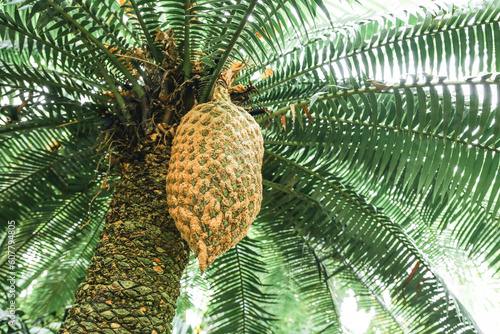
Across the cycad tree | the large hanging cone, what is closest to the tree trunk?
the cycad tree

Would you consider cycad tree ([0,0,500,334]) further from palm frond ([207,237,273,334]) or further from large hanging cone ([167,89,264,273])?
large hanging cone ([167,89,264,273])

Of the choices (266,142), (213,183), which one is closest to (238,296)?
(266,142)

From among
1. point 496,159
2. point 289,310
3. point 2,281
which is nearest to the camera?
point 496,159

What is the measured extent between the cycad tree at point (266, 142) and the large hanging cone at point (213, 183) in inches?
8.0

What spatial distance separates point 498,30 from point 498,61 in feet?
0.42

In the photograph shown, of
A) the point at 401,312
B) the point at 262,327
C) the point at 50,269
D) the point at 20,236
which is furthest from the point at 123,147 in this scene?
the point at 401,312

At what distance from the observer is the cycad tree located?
1462 mm

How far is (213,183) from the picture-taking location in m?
1.36

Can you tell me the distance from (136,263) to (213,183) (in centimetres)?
38

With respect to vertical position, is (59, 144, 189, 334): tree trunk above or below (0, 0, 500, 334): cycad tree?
below

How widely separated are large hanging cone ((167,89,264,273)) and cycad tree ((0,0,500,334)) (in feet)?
0.67

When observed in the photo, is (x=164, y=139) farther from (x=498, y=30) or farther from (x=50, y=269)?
(x=50, y=269)

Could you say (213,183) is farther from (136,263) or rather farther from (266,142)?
(266,142)

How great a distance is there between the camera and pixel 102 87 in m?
2.13
